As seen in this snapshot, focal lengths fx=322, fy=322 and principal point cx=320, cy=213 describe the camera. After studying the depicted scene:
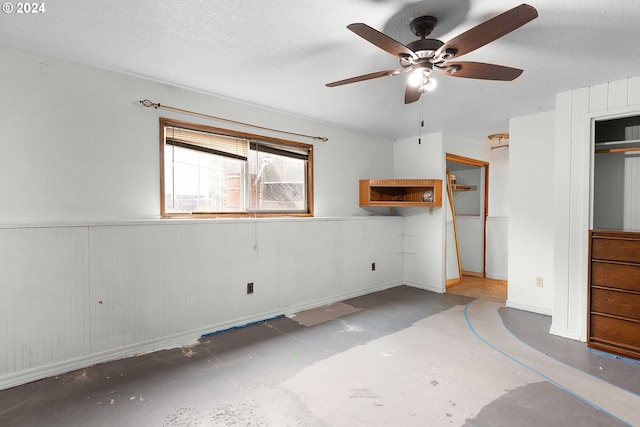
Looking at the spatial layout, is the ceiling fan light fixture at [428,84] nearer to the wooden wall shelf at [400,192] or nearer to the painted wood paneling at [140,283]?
the painted wood paneling at [140,283]

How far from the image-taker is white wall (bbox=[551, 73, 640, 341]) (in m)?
2.91

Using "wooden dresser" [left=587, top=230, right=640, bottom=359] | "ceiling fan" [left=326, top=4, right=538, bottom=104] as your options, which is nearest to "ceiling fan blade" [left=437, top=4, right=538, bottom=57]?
"ceiling fan" [left=326, top=4, right=538, bottom=104]

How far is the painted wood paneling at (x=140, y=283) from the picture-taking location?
2.23 m

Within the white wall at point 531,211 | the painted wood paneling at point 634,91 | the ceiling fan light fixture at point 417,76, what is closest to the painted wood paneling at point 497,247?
the white wall at point 531,211

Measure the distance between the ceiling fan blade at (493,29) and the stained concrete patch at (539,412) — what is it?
6.81 ft

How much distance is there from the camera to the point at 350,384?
7.31 feet

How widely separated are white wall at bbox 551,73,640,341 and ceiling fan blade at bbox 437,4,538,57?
6.63ft

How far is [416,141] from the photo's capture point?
4980mm

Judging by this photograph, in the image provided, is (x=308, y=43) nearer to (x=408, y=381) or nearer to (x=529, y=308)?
(x=408, y=381)

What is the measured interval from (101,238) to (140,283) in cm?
47

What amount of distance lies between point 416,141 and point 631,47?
2850mm

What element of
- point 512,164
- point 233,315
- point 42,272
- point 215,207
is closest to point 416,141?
point 512,164

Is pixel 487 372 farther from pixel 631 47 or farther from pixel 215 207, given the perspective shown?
pixel 215 207

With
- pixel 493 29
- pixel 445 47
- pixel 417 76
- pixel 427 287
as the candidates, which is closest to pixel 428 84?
pixel 417 76
